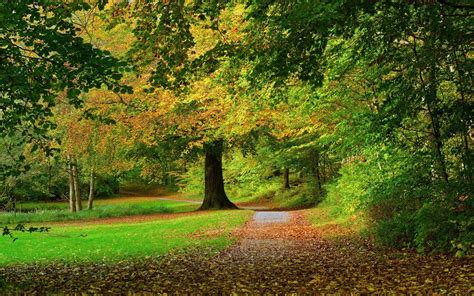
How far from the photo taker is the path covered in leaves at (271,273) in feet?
23.0

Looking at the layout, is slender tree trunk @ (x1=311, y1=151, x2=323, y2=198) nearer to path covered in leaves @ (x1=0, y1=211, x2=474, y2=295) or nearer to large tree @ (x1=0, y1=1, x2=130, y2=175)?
path covered in leaves @ (x1=0, y1=211, x2=474, y2=295)

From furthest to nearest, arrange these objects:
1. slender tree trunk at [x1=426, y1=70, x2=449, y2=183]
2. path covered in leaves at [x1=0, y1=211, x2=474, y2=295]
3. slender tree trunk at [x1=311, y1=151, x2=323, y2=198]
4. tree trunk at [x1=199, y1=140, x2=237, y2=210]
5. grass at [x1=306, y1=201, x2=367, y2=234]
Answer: slender tree trunk at [x1=311, y1=151, x2=323, y2=198] < tree trunk at [x1=199, y1=140, x2=237, y2=210] < grass at [x1=306, y1=201, x2=367, y2=234] < slender tree trunk at [x1=426, y1=70, x2=449, y2=183] < path covered in leaves at [x1=0, y1=211, x2=474, y2=295]

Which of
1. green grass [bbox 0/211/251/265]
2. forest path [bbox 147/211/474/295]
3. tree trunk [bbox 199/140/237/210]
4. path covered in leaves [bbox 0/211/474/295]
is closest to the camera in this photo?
forest path [bbox 147/211/474/295]

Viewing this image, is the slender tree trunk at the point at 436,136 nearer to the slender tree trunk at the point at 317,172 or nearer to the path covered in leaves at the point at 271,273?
the path covered in leaves at the point at 271,273

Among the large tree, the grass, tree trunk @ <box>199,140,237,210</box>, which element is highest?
the large tree

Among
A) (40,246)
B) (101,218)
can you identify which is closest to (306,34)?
(40,246)

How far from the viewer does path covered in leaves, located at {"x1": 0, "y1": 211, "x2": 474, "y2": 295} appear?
23.0 feet

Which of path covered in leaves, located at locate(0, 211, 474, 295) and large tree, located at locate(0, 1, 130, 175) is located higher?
large tree, located at locate(0, 1, 130, 175)

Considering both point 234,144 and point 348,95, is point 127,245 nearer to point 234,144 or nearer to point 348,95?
point 348,95

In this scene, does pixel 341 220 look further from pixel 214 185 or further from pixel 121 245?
pixel 214 185

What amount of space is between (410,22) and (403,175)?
3257 millimetres

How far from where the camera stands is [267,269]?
9227 millimetres

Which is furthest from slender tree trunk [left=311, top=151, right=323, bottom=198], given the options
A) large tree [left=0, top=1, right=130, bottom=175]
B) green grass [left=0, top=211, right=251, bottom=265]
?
large tree [left=0, top=1, right=130, bottom=175]

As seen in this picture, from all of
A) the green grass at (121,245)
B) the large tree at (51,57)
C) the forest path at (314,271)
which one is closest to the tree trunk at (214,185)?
the green grass at (121,245)
